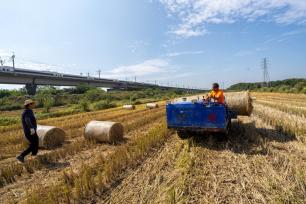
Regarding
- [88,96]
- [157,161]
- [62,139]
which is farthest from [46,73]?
[157,161]

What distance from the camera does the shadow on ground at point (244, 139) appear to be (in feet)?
26.4

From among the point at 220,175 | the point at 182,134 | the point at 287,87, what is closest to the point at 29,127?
the point at 182,134

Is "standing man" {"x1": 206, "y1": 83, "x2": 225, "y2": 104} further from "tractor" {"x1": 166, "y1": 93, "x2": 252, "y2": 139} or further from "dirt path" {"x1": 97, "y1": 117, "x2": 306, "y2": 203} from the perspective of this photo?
"dirt path" {"x1": 97, "y1": 117, "x2": 306, "y2": 203}

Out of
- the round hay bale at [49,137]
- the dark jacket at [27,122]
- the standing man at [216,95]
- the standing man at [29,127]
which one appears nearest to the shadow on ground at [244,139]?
the standing man at [216,95]

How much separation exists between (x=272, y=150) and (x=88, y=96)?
46846 mm

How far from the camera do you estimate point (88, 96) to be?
5162cm

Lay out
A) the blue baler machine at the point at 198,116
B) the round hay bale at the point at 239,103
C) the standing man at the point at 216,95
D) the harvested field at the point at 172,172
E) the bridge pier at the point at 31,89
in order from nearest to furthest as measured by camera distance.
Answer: the harvested field at the point at 172,172 → the blue baler machine at the point at 198,116 → the standing man at the point at 216,95 → the round hay bale at the point at 239,103 → the bridge pier at the point at 31,89

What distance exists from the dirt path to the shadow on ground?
0.03 meters

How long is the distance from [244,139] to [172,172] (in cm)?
406

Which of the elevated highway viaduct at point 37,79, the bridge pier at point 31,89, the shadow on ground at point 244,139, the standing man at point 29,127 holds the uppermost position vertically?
the elevated highway viaduct at point 37,79

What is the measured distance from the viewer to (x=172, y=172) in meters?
6.29

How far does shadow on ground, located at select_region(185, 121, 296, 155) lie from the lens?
8052 mm

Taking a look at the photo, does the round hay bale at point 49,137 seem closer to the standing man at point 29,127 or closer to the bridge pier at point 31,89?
the standing man at point 29,127

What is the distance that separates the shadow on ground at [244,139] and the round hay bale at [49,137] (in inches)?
198
